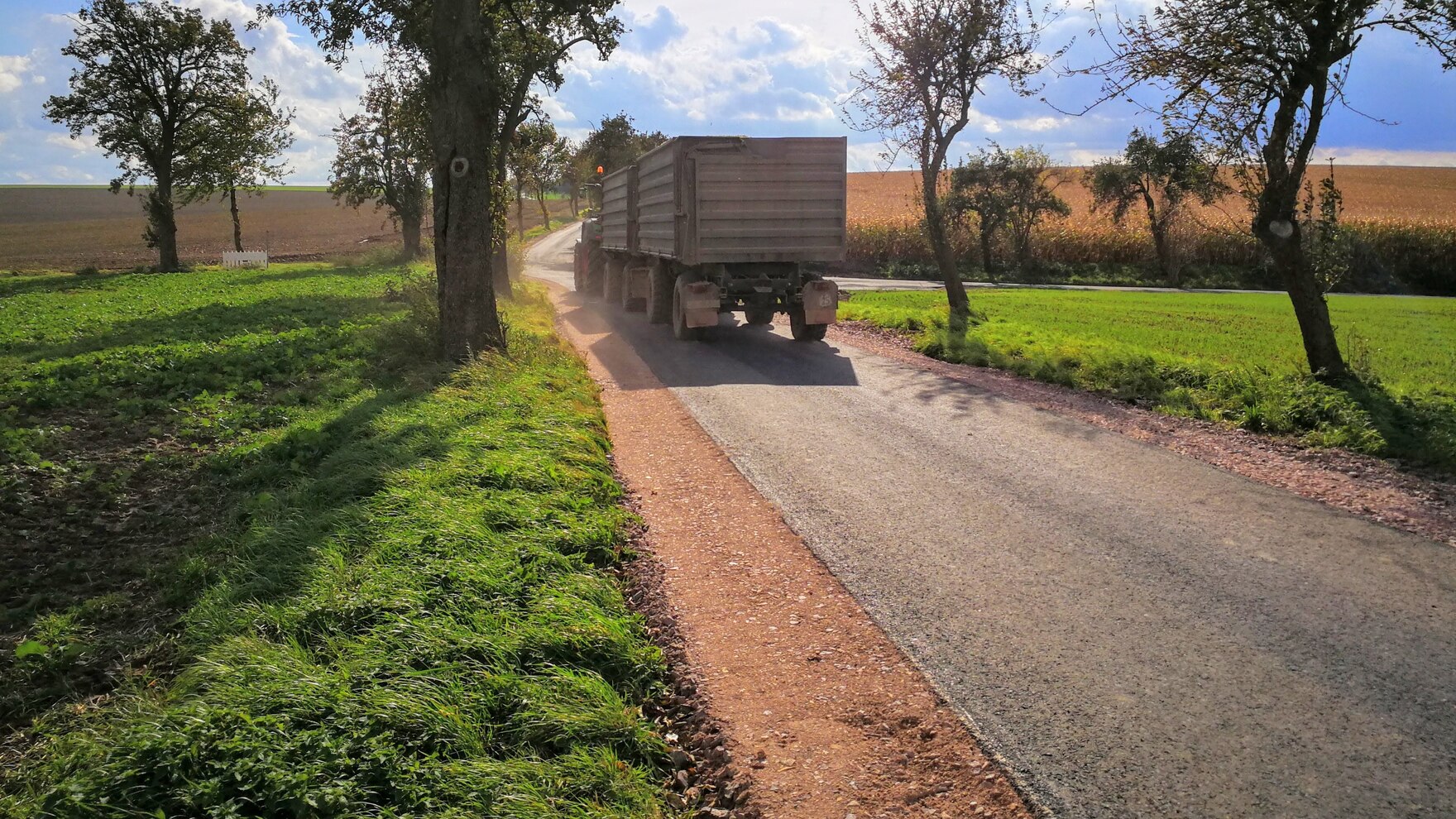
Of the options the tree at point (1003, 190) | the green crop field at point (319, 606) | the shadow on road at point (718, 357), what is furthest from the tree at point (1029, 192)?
the green crop field at point (319, 606)

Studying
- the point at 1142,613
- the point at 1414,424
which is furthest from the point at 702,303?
the point at 1142,613

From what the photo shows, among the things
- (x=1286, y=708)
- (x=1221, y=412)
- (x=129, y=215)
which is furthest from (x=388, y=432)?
(x=129, y=215)

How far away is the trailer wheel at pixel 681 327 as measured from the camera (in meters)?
15.8

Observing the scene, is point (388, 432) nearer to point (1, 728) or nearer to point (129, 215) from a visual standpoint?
point (1, 728)

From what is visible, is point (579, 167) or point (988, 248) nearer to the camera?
point (988, 248)

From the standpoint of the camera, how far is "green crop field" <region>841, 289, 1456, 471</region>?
29.9 feet

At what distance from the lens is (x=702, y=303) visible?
49.7 ft

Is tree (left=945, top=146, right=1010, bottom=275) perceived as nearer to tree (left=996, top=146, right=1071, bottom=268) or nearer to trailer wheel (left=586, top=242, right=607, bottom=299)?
tree (left=996, top=146, right=1071, bottom=268)

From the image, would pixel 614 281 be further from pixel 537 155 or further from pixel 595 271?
pixel 537 155

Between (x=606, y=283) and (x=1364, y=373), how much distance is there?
16482 mm

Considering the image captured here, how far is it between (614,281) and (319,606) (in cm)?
1909

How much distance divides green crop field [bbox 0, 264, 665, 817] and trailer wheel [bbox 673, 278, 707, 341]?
558 centimetres

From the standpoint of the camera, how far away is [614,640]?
4.13 meters

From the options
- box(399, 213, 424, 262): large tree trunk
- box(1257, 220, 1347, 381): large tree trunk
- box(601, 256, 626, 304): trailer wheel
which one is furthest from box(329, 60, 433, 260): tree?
box(1257, 220, 1347, 381): large tree trunk
